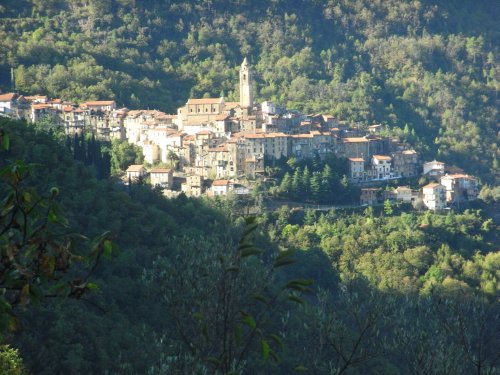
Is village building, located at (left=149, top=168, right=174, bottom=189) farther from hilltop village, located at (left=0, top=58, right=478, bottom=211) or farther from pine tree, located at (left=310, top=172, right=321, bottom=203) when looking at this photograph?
pine tree, located at (left=310, top=172, right=321, bottom=203)

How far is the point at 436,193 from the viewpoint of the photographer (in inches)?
1949

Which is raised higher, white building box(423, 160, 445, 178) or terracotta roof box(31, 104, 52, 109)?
terracotta roof box(31, 104, 52, 109)

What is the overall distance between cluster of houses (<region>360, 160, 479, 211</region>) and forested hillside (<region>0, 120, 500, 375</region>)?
158cm

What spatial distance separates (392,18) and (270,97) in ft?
90.6

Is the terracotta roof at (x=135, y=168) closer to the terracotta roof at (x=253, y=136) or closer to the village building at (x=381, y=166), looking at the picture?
the terracotta roof at (x=253, y=136)

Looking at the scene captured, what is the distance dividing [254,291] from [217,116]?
141 feet

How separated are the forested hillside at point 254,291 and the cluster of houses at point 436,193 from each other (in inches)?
62.4

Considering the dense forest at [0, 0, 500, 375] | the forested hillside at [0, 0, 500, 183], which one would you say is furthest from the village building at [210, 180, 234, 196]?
the forested hillside at [0, 0, 500, 183]

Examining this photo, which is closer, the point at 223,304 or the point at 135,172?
the point at 223,304

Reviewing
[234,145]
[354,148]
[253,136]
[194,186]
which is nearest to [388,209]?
[354,148]

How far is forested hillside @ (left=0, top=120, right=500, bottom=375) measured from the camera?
377 inches

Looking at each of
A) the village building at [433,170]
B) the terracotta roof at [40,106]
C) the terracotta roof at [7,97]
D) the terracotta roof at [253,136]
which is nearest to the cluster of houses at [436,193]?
the village building at [433,170]

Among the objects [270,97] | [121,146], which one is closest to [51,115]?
[121,146]

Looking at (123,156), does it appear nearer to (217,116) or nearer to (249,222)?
(217,116)
